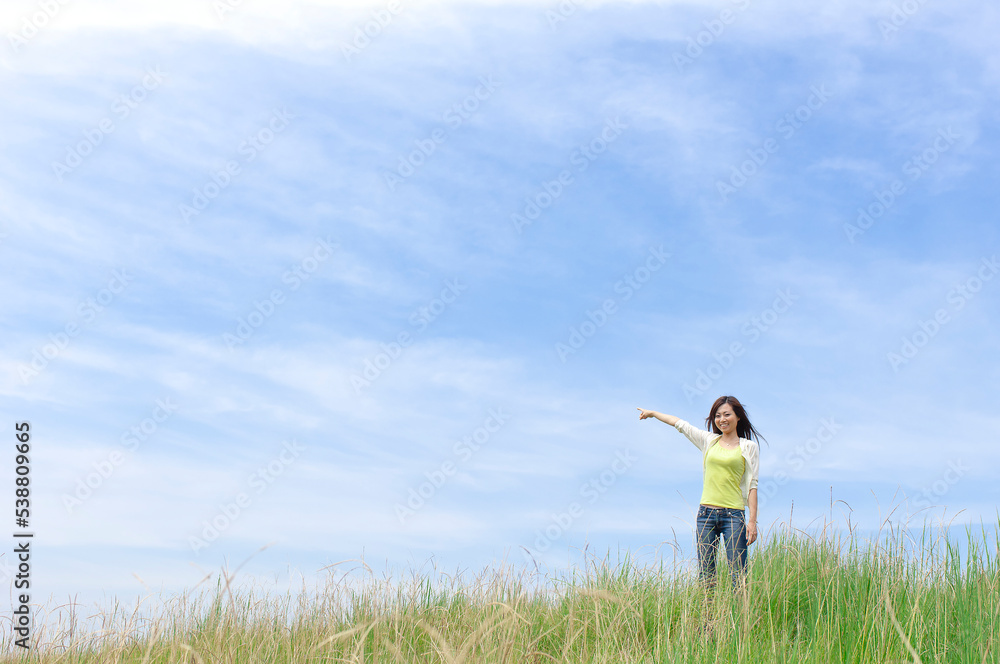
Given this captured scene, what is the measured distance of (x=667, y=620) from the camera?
305 inches

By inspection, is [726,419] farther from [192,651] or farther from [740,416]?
[192,651]

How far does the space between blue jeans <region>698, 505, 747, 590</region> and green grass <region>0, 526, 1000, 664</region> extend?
0.54 feet

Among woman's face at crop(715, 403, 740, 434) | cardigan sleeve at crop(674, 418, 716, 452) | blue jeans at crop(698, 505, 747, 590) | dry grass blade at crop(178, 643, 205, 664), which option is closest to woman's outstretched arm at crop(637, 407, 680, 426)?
cardigan sleeve at crop(674, 418, 716, 452)

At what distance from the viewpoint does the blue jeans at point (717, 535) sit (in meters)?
8.75

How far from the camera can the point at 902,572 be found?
314 inches

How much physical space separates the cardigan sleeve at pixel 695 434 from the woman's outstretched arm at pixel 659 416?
0.06 meters

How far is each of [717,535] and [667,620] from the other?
162cm

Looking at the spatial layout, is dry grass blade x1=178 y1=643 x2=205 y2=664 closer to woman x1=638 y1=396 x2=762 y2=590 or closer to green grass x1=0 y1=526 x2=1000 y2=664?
green grass x1=0 y1=526 x2=1000 y2=664

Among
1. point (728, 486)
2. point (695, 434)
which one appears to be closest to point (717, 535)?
point (728, 486)

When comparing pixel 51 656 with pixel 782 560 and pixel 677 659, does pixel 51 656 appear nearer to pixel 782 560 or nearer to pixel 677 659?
pixel 677 659

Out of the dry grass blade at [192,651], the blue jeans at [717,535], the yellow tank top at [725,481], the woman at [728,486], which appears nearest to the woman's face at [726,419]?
the woman at [728,486]

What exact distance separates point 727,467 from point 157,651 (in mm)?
6638

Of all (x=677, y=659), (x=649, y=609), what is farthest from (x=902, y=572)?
(x=677, y=659)

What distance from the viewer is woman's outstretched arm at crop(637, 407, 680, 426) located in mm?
9820
